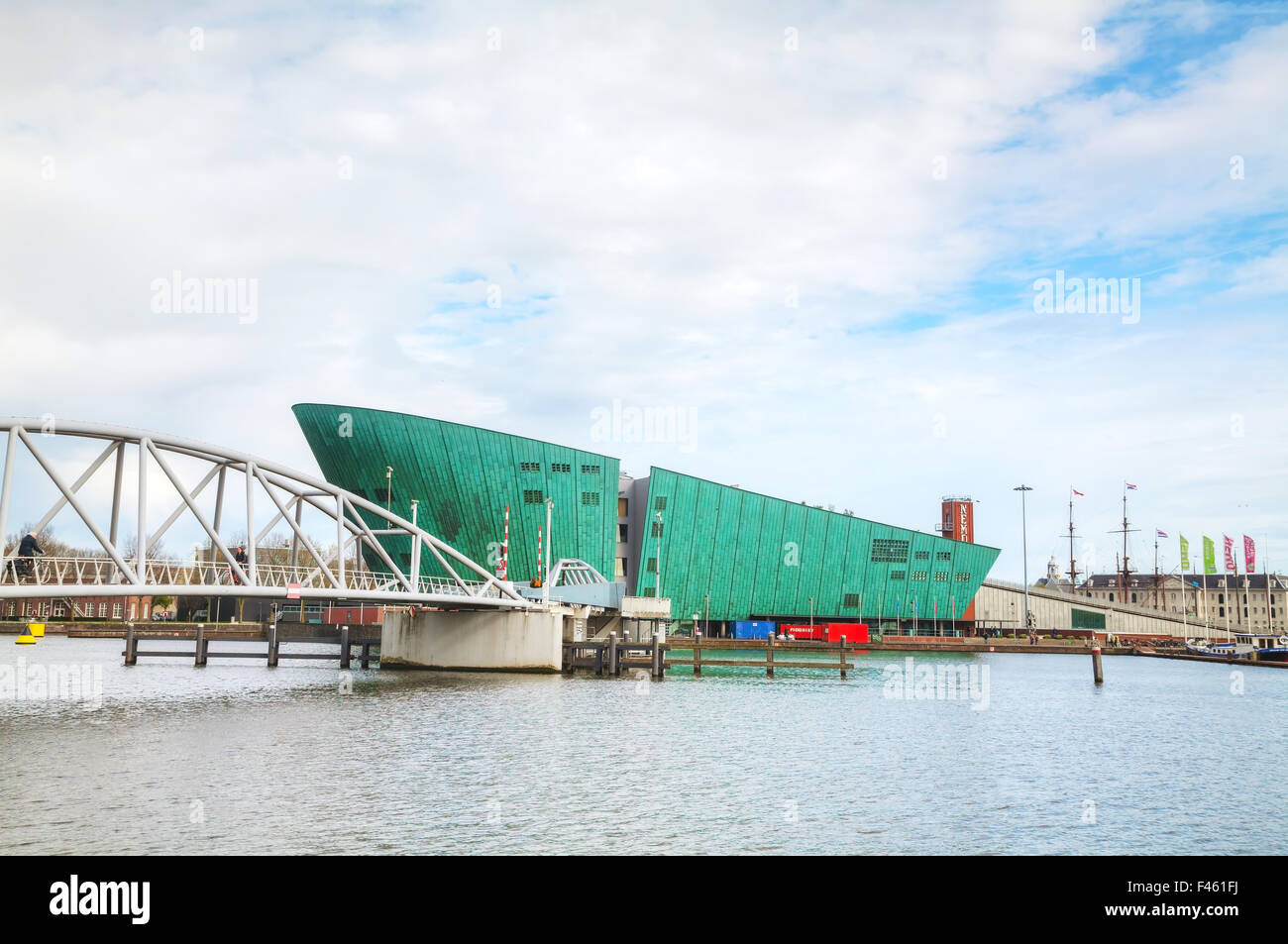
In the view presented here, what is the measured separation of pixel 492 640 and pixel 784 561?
46.9m

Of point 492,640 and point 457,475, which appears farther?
point 457,475

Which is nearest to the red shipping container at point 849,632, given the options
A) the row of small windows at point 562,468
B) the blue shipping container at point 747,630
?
the blue shipping container at point 747,630

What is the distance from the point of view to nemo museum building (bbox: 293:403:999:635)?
259 feet

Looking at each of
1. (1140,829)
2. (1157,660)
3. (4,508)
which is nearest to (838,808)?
(1140,829)

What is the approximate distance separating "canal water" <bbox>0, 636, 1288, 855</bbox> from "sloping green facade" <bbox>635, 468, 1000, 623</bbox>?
144 ft

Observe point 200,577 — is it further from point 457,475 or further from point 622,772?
point 457,475

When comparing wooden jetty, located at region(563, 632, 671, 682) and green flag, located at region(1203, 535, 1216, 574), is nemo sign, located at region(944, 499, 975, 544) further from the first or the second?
wooden jetty, located at region(563, 632, 671, 682)

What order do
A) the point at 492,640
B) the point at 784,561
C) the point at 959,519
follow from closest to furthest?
the point at 492,640 < the point at 784,561 < the point at 959,519

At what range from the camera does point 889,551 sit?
320ft

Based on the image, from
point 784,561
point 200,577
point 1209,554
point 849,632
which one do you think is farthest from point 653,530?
point 200,577

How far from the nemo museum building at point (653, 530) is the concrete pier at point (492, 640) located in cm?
1923
